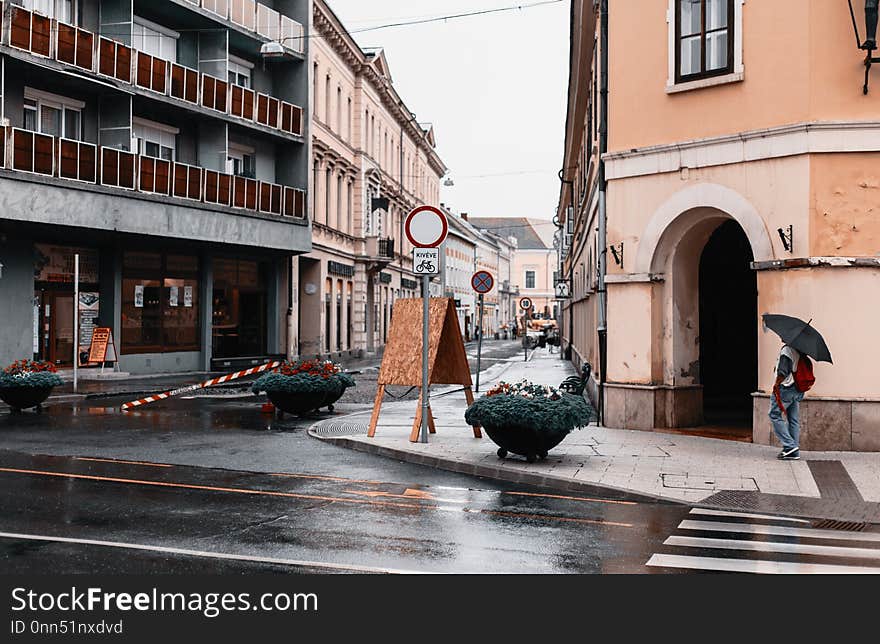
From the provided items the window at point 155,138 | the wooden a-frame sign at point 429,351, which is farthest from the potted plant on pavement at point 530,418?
the window at point 155,138

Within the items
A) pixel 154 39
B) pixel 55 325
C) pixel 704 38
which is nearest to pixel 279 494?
pixel 704 38

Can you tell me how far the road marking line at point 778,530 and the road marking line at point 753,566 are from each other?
111 cm

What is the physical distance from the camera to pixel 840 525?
8.43 meters

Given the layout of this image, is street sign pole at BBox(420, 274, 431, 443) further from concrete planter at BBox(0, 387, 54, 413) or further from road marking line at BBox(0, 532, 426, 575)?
concrete planter at BBox(0, 387, 54, 413)

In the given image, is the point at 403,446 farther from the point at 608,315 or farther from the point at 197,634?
the point at 197,634

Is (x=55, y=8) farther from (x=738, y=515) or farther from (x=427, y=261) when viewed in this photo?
(x=738, y=515)

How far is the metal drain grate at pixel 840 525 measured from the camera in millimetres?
8305

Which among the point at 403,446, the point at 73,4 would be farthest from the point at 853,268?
the point at 73,4

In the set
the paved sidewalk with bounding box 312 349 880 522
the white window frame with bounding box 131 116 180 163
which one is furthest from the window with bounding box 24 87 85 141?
the paved sidewalk with bounding box 312 349 880 522

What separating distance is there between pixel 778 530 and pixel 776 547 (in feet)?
2.50

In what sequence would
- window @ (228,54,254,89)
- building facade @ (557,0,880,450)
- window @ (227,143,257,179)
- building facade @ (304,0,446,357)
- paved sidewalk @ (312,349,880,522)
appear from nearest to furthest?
1. paved sidewalk @ (312,349,880,522)
2. building facade @ (557,0,880,450)
3. window @ (227,143,257,179)
4. window @ (228,54,254,89)
5. building facade @ (304,0,446,357)

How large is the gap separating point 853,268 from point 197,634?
408 inches

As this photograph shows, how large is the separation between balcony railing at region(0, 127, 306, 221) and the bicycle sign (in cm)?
1396

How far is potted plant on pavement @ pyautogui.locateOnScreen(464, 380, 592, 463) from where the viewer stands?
→ 36.0 ft
